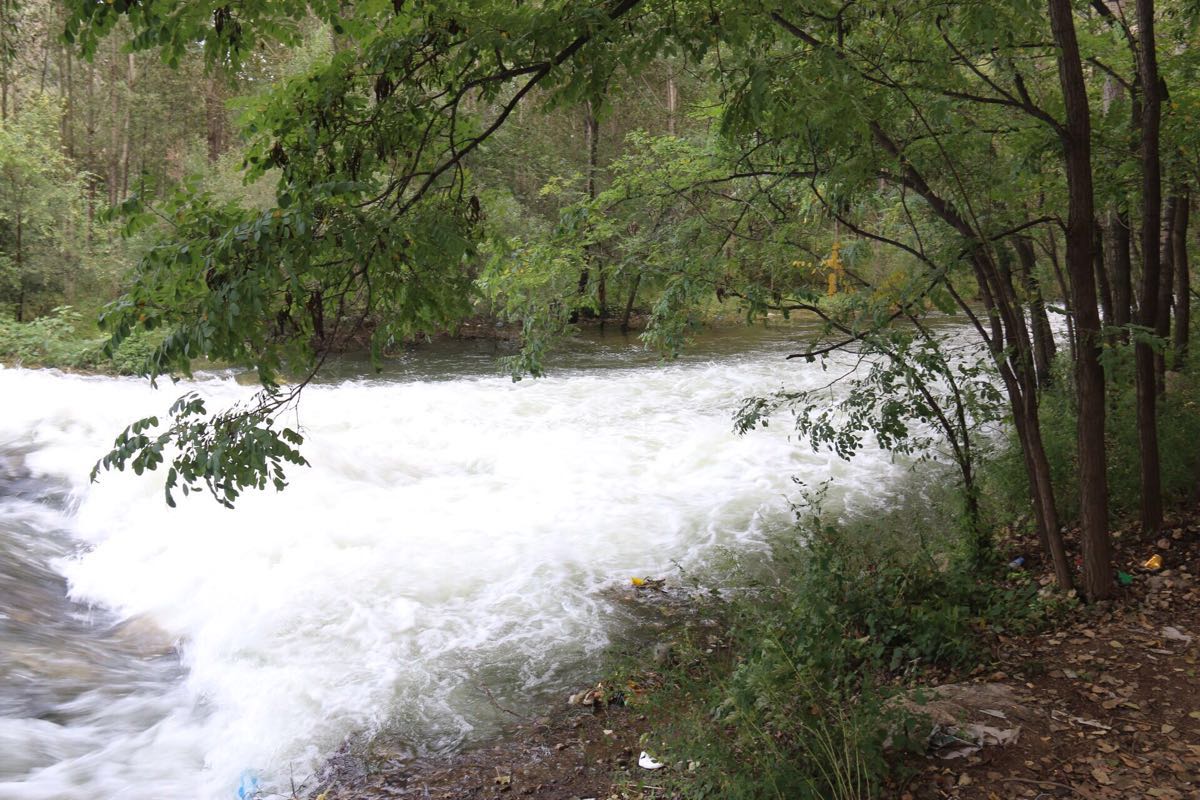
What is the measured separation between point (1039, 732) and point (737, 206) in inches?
166

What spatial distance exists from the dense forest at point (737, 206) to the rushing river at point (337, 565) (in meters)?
1.70

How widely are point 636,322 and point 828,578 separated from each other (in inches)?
712

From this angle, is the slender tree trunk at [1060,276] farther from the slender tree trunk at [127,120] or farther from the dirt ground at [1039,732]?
the slender tree trunk at [127,120]

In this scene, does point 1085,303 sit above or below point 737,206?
below

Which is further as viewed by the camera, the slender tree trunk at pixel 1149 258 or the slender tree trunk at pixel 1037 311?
the slender tree trunk at pixel 1037 311

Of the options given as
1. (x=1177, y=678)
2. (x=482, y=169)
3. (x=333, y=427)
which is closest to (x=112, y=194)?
(x=482, y=169)

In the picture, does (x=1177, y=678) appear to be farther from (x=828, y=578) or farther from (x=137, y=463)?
(x=137, y=463)

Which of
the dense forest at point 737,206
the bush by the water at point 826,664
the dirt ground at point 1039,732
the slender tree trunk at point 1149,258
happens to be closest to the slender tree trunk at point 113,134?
the dense forest at point 737,206

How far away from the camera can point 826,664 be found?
164 inches

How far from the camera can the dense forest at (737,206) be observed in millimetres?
2967

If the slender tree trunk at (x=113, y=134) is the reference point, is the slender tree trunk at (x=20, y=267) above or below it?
below

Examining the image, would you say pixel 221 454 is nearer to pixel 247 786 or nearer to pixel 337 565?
pixel 247 786

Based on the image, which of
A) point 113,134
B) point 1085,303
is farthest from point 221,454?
point 113,134

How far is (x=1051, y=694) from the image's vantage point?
4.17 metres
